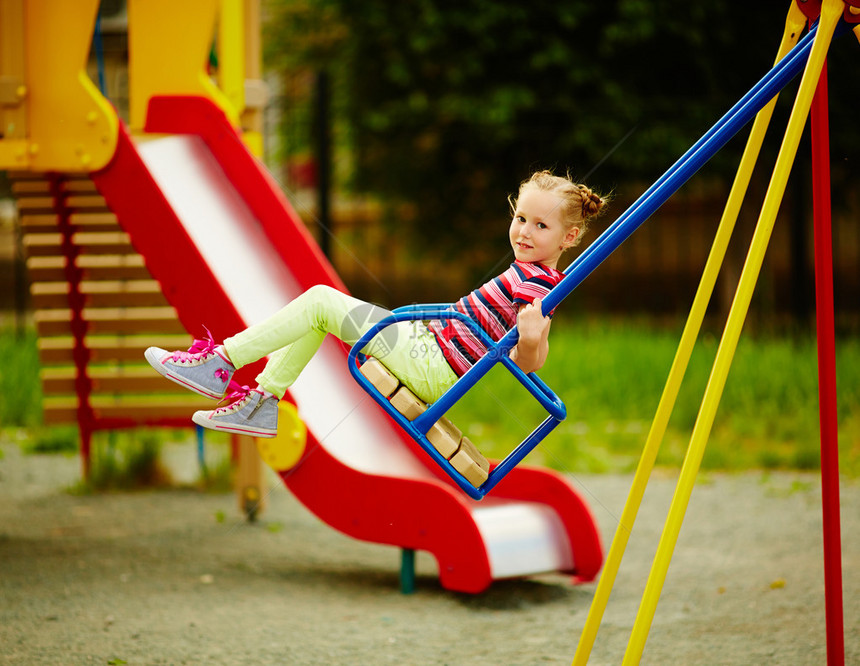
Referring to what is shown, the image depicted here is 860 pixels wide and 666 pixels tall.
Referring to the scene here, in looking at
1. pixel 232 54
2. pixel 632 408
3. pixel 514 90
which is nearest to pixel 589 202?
pixel 232 54

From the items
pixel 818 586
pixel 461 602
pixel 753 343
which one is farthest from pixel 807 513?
pixel 753 343

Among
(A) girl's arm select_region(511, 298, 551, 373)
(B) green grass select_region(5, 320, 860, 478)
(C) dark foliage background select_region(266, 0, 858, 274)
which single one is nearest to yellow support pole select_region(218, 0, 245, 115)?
(B) green grass select_region(5, 320, 860, 478)

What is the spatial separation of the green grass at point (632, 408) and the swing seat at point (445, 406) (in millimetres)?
3642

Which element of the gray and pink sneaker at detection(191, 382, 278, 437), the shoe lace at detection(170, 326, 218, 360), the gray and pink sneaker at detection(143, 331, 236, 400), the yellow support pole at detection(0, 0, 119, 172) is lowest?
the gray and pink sneaker at detection(191, 382, 278, 437)

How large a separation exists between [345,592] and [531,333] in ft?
6.97

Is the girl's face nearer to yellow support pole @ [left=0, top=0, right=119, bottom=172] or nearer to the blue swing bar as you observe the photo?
the blue swing bar

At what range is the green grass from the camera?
671cm

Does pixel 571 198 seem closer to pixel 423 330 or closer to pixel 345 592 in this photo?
pixel 423 330

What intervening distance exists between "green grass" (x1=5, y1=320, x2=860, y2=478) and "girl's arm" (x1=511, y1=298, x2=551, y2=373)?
3.78m

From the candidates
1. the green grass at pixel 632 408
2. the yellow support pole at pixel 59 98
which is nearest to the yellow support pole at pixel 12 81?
the yellow support pole at pixel 59 98

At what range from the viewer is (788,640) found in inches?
143

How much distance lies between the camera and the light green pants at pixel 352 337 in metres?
2.76

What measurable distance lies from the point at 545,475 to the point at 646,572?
74 centimetres

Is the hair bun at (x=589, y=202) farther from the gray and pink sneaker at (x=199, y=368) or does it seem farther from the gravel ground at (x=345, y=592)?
the gravel ground at (x=345, y=592)
